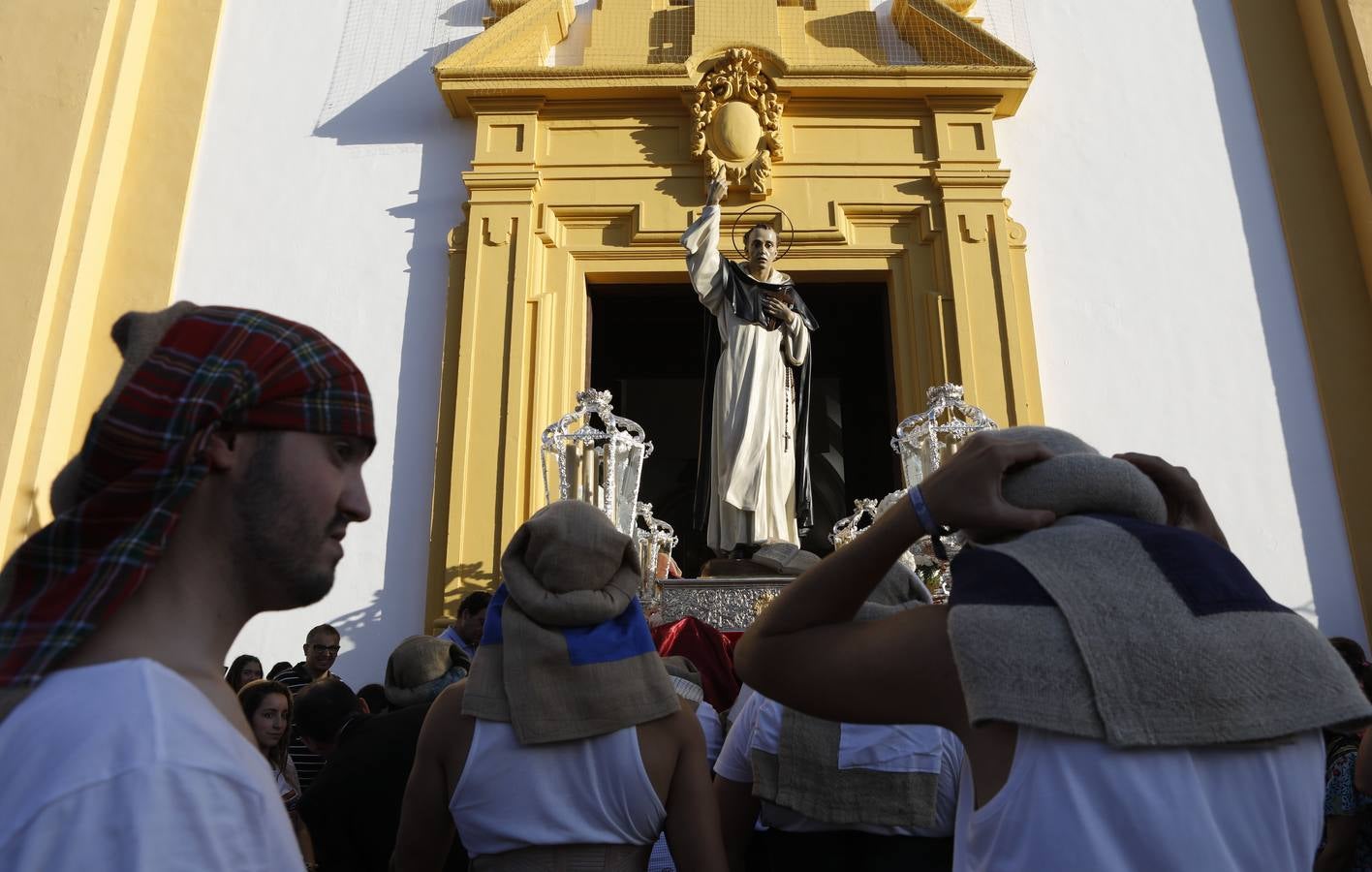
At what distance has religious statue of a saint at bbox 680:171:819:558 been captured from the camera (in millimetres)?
5812

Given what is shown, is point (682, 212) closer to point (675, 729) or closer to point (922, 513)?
point (675, 729)

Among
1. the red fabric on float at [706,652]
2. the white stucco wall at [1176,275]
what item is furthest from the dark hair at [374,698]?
the white stucco wall at [1176,275]

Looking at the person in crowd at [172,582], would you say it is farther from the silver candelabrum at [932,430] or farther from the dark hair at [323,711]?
the silver candelabrum at [932,430]

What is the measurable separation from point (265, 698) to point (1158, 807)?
9.68 ft

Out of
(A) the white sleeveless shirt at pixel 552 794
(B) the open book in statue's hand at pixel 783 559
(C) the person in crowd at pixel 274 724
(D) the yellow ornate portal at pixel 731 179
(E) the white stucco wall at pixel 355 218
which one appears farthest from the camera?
(D) the yellow ornate portal at pixel 731 179

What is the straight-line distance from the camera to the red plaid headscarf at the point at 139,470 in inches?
37.9

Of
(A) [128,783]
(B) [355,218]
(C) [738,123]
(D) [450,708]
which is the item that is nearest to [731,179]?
(C) [738,123]

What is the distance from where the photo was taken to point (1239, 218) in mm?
7398

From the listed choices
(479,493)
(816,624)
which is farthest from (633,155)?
(816,624)

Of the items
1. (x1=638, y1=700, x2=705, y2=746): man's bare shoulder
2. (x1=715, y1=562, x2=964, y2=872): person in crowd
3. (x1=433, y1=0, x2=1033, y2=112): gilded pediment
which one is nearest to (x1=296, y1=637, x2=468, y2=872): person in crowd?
(x1=638, y1=700, x2=705, y2=746): man's bare shoulder

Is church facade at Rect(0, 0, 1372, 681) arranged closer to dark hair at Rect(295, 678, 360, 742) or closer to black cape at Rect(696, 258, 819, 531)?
black cape at Rect(696, 258, 819, 531)

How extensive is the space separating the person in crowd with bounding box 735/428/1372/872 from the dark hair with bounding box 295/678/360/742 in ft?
6.68

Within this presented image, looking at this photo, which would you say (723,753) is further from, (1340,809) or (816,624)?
(1340,809)

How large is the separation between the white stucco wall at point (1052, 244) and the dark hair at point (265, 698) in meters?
3.05
